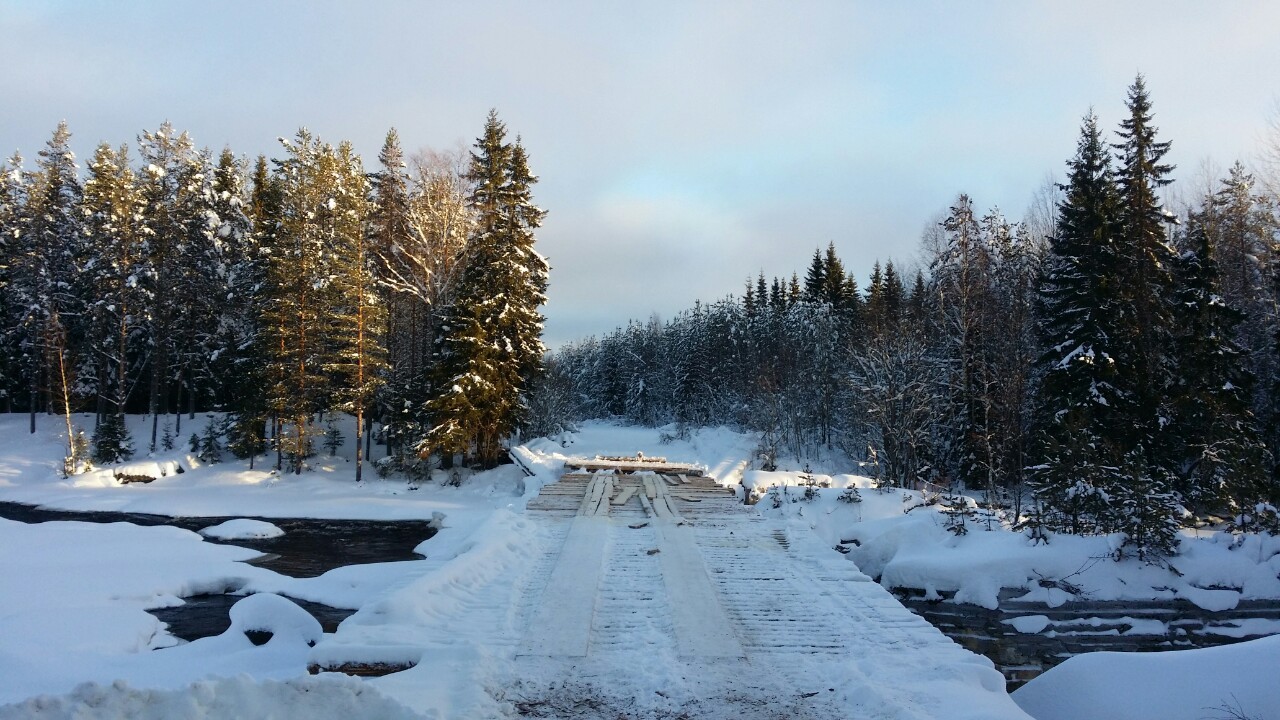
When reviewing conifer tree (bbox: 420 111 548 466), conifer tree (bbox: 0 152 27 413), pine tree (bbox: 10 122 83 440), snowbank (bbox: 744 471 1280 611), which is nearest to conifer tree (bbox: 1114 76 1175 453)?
snowbank (bbox: 744 471 1280 611)

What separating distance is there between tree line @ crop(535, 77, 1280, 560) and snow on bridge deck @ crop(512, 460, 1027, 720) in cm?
328

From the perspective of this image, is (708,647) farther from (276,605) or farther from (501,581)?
(276,605)

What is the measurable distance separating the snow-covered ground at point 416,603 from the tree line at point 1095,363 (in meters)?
0.94

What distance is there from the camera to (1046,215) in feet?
105

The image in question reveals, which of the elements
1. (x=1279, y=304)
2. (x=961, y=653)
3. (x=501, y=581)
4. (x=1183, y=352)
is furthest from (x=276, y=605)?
(x=1279, y=304)

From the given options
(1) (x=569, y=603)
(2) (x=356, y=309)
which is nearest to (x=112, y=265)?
(2) (x=356, y=309)

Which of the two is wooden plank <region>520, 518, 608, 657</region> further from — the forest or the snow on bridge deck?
the forest

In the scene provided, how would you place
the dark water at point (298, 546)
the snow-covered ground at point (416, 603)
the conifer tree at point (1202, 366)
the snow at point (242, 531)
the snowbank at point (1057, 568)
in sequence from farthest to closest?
the conifer tree at point (1202, 366) < the snow at point (242, 531) < the dark water at point (298, 546) < the snowbank at point (1057, 568) < the snow-covered ground at point (416, 603)

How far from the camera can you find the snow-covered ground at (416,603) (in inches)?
169

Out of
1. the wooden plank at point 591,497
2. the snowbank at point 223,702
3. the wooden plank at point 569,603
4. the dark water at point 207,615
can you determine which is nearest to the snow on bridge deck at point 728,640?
the wooden plank at point 569,603

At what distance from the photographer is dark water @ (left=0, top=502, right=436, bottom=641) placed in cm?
868

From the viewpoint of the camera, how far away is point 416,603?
21.0 ft

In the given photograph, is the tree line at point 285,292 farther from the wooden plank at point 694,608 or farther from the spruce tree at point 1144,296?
the spruce tree at point 1144,296

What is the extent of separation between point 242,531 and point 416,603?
12.2 meters
